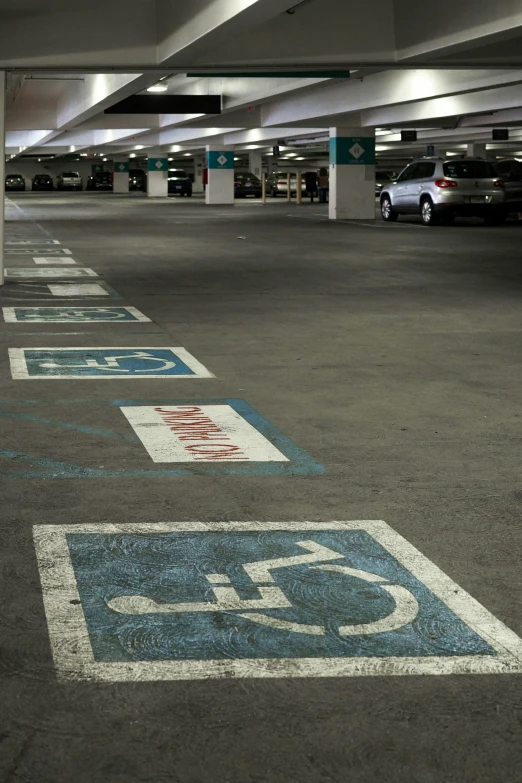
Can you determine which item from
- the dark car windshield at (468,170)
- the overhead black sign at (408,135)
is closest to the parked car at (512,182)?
the dark car windshield at (468,170)

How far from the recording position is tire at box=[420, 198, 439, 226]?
32.0 metres

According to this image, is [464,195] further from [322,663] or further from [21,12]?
[322,663]

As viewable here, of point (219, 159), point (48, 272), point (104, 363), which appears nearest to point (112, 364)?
A: point (104, 363)

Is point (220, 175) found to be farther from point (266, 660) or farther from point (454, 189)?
point (266, 660)

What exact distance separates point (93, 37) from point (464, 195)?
1779cm

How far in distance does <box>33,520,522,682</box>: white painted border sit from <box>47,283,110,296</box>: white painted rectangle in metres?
10.8

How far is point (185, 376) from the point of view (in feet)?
29.3

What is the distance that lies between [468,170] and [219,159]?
26.7m

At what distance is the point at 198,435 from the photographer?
690cm

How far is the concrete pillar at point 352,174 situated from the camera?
123 feet

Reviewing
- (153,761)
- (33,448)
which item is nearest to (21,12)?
(33,448)

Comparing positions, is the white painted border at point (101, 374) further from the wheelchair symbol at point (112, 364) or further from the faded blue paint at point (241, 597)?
the faded blue paint at point (241, 597)

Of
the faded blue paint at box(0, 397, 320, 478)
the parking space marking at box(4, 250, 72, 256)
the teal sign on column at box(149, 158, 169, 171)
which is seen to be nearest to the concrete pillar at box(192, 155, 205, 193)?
the teal sign on column at box(149, 158, 169, 171)

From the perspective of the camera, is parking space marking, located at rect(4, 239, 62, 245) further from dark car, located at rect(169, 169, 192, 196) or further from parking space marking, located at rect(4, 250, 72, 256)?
dark car, located at rect(169, 169, 192, 196)
